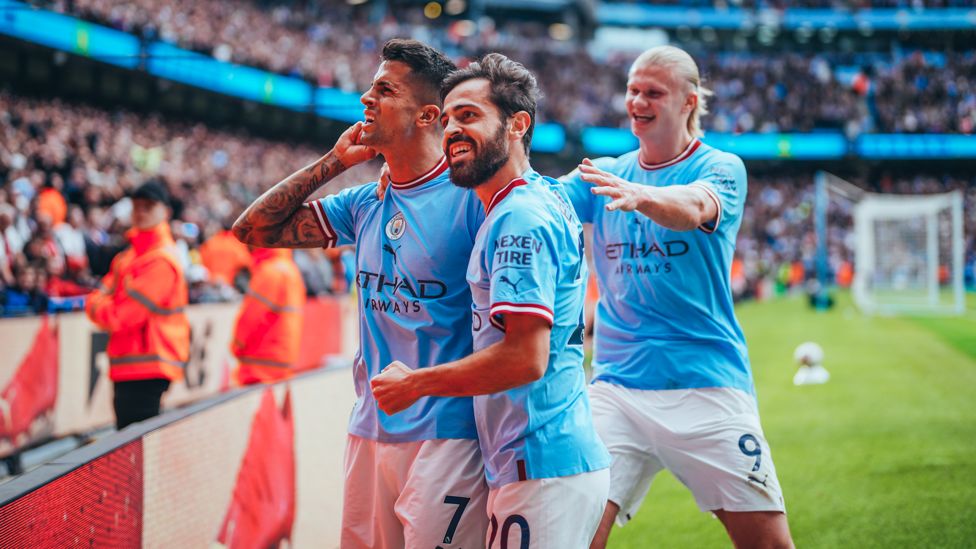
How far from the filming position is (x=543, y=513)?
6.64 feet

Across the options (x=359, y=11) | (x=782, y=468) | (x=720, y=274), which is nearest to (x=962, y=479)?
(x=782, y=468)

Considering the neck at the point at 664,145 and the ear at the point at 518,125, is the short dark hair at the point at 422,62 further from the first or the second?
the neck at the point at 664,145

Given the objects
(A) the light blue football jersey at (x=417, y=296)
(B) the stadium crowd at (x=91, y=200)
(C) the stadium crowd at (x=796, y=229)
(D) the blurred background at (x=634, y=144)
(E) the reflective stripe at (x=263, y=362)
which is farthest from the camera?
(C) the stadium crowd at (x=796, y=229)

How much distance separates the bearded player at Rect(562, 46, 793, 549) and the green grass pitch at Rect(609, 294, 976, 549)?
1.97 m

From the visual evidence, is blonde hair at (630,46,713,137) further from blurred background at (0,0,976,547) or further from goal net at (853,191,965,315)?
goal net at (853,191,965,315)

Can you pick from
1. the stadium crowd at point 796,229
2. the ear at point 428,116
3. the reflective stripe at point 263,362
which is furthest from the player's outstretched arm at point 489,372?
the stadium crowd at point 796,229

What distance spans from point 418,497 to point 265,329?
354 cm

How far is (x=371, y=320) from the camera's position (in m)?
2.56

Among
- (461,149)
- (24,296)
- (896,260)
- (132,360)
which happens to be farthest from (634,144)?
(461,149)

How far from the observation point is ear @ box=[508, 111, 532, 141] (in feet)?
7.25

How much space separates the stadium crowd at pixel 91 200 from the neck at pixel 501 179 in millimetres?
7370

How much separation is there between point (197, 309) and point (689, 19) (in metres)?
46.4

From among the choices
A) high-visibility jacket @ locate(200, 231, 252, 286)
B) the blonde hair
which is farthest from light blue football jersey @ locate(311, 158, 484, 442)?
high-visibility jacket @ locate(200, 231, 252, 286)

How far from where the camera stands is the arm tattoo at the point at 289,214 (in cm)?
284
